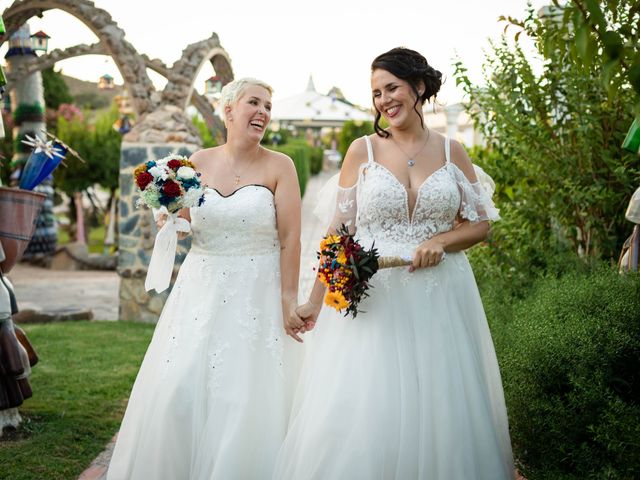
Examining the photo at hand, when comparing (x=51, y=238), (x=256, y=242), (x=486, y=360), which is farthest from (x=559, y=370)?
(x=51, y=238)

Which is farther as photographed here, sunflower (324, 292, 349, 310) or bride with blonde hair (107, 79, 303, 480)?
bride with blonde hair (107, 79, 303, 480)

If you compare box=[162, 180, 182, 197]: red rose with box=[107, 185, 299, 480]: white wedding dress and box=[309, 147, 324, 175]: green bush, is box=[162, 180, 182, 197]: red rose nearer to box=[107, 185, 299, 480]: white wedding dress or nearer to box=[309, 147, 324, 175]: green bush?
box=[107, 185, 299, 480]: white wedding dress

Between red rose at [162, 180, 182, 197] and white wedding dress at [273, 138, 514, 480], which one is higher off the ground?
red rose at [162, 180, 182, 197]

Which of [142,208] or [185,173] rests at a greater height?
[185,173]

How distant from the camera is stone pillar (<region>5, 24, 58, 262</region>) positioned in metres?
11.3

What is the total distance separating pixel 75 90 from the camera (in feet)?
165

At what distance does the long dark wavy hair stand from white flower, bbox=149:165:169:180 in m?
1.15

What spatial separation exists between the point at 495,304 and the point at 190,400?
2.62 metres

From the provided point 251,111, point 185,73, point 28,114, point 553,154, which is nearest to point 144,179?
point 251,111

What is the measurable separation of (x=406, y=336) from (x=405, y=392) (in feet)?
0.87

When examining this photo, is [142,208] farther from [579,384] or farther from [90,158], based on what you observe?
[90,158]

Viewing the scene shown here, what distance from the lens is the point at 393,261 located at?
363 cm

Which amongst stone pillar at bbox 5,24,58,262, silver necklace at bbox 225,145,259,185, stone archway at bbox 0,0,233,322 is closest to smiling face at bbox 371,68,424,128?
silver necklace at bbox 225,145,259,185

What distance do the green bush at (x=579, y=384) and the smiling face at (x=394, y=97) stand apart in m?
1.27
